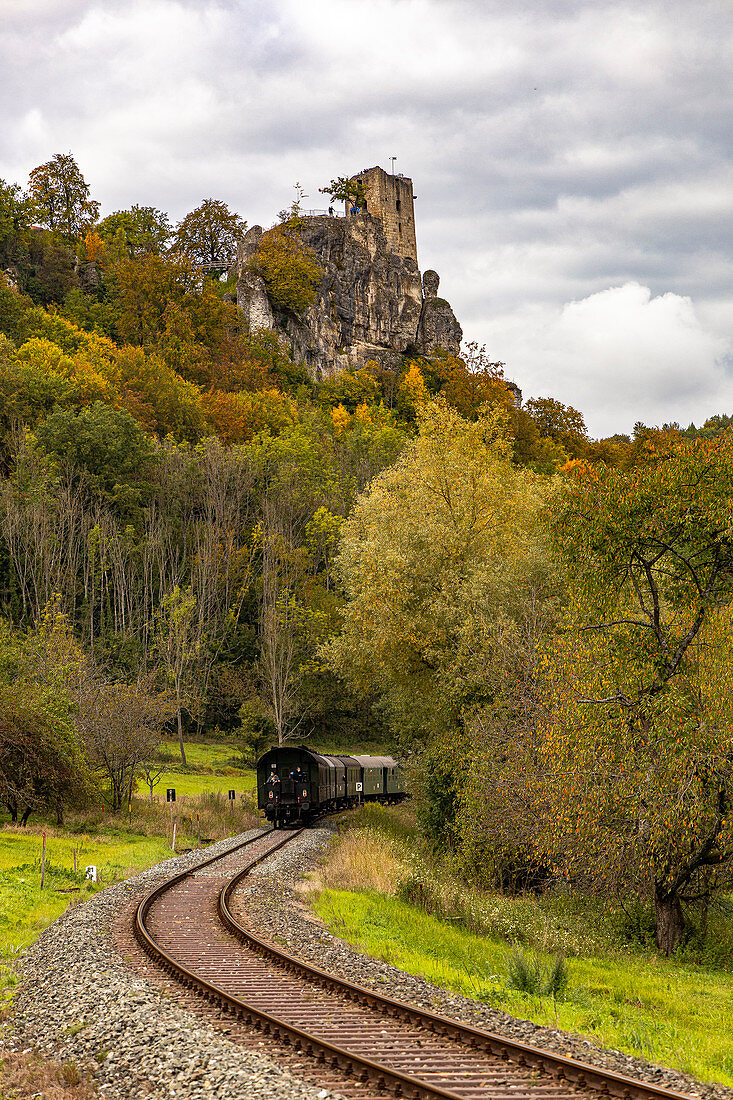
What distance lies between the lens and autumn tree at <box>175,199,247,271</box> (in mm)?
128125

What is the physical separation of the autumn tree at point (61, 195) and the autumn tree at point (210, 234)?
12.8 meters

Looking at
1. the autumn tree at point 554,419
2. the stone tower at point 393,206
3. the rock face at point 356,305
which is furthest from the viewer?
the stone tower at point 393,206

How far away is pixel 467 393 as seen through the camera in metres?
88.1

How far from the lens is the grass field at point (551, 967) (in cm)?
1060

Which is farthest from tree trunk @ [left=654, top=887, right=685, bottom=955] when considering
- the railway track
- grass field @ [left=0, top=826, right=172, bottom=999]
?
grass field @ [left=0, top=826, right=172, bottom=999]

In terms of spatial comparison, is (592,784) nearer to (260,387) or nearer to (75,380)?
(75,380)

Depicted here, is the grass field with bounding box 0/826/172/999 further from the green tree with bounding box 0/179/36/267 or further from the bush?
the green tree with bounding box 0/179/36/267

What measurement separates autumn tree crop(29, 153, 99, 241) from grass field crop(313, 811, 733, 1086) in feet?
375

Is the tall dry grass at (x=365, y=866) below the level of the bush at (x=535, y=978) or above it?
below

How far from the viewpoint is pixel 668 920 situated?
17875mm

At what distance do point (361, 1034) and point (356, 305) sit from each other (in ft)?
401

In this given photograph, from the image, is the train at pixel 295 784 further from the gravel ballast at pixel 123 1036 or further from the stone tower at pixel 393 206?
the stone tower at pixel 393 206

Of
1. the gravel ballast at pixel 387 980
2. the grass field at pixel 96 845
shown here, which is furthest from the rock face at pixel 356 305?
the gravel ballast at pixel 387 980

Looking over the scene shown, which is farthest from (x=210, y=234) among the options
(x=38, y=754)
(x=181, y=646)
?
(x=38, y=754)
